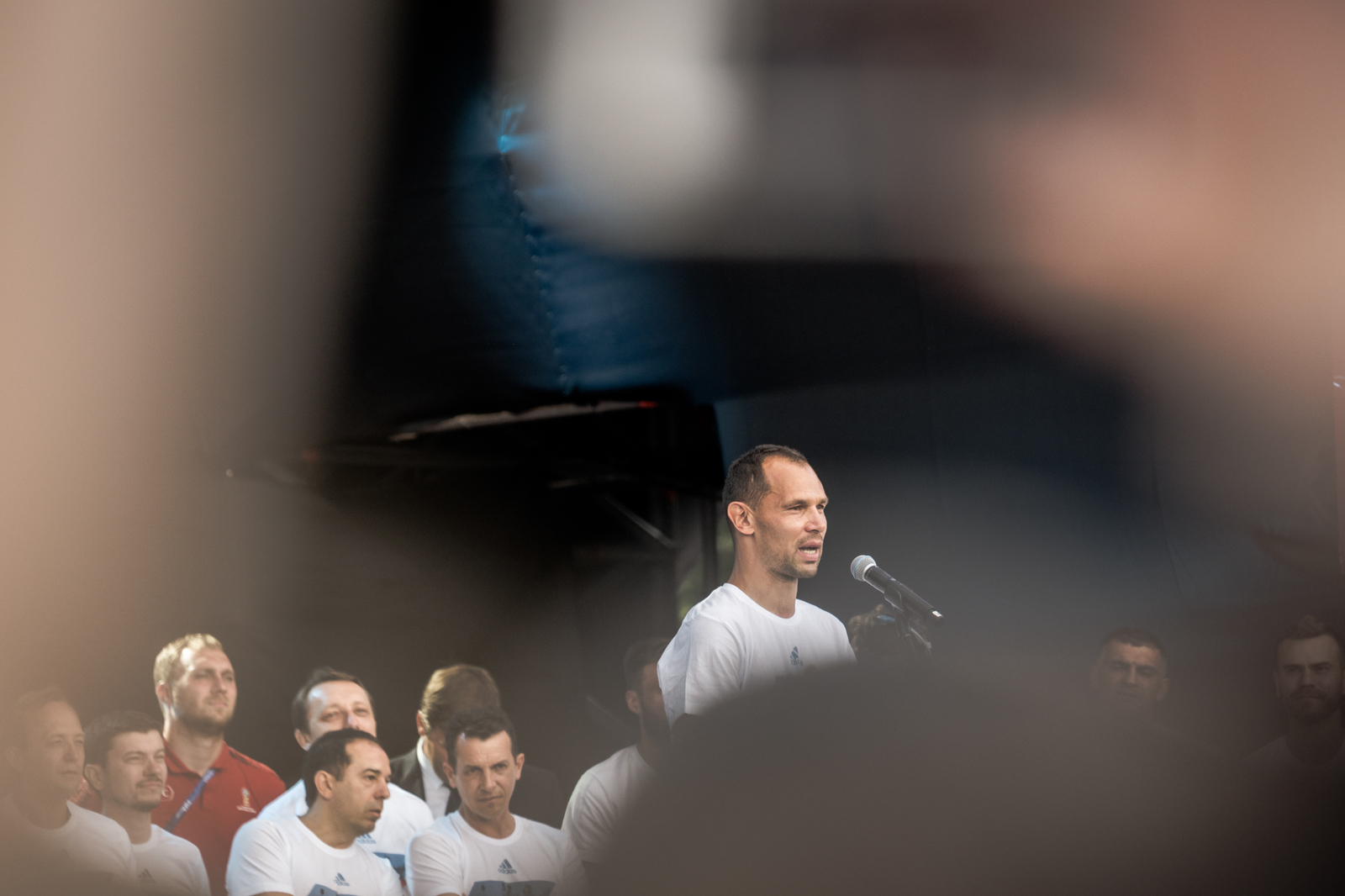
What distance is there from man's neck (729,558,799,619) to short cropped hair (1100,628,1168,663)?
2.61ft

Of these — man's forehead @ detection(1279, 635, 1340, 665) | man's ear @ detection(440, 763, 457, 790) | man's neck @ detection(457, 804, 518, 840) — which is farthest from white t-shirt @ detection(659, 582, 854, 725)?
man's forehead @ detection(1279, 635, 1340, 665)

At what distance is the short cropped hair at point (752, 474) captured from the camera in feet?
7.99

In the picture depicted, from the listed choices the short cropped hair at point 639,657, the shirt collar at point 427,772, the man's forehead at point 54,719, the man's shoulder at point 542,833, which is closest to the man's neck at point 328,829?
the shirt collar at point 427,772

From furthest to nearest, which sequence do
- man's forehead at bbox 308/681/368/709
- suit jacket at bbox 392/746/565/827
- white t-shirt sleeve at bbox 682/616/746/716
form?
man's forehead at bbox 308/681/368/709 → suit jacket at bbox 392/746/565/827 → white t-shirt sleeve at bbox 682/616/746/716

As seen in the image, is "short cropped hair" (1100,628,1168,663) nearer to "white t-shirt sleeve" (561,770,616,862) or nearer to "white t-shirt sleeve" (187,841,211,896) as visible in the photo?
"white t-shirt sleeve" (561,770,616,862)

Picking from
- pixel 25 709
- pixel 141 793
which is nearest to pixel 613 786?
pixel 141 793

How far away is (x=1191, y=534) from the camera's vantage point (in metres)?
2.41

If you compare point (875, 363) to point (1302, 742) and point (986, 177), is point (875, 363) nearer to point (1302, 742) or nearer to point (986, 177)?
point (986, 177)

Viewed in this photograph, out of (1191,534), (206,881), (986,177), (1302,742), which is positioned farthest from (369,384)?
(1302,742)

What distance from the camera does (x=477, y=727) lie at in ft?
8.35

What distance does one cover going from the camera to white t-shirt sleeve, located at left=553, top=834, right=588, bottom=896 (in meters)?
2.31

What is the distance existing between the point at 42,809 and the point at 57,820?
0.05 meters

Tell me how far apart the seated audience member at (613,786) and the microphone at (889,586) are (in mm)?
604

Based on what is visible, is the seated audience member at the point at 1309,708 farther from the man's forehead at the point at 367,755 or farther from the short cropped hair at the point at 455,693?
the man's forehead at the point at 367,755
